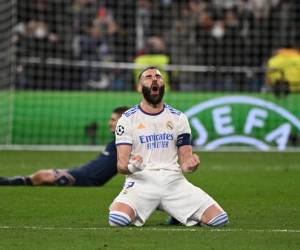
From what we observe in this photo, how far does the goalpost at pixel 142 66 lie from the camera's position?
24.6m

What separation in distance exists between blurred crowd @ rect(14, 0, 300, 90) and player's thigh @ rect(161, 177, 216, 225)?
16593mm

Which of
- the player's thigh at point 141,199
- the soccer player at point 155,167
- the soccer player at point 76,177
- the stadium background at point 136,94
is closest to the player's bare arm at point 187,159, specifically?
the soccer player at point 155,167

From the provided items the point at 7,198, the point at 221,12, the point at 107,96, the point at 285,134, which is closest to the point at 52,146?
the point at 107,96

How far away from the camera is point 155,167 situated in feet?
36.2

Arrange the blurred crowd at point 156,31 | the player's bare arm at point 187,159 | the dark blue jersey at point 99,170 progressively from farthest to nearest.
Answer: the blurred crowd at point 156,31 → the dark blue jersey at point 99,170 → the player's bare arm at point 187,159

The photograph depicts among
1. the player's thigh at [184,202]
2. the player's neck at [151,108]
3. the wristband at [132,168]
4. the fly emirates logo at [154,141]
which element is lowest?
the player's thigh at [184,202]

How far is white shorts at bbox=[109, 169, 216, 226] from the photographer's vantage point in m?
10.9

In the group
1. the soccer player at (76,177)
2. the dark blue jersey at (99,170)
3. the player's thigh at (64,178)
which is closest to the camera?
the dark blue jersey at (99,170)

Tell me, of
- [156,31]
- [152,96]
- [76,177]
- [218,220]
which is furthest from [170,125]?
[156,31]

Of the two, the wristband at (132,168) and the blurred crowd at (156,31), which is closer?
the wristband at (132,168)

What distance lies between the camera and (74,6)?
28.9 metres

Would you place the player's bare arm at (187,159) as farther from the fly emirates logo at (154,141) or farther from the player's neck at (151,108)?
the player's neck at (151,108)

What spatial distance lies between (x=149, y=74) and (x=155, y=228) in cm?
152

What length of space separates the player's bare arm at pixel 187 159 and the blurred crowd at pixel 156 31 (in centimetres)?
1645
